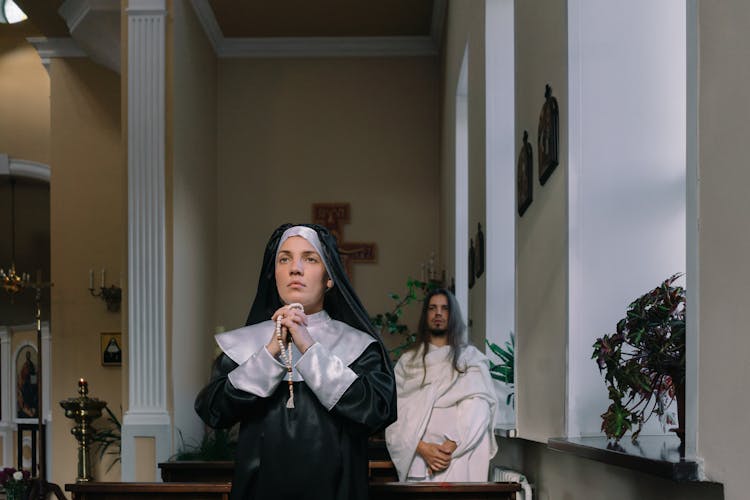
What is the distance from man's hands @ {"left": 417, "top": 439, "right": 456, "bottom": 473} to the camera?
5.56 meters

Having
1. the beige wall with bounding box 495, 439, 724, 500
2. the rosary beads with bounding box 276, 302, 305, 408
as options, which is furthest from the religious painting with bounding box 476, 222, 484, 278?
the rosary beads with bounding box 276, 302, 305, 408

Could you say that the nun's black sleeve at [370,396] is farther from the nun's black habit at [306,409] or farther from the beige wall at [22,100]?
the beige wall at [22,100]

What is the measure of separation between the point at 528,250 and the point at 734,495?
2645mm

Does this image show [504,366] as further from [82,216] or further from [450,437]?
[82,216]

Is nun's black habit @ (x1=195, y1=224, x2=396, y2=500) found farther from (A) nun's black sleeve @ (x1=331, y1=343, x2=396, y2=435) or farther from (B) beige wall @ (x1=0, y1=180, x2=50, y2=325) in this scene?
(B) beige wall @ (x1=0, y1=180, x2=50, y2=325)

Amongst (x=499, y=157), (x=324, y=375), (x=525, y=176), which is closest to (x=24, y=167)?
(x=499, y=157)

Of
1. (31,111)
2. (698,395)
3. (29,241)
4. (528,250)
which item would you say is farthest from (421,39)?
(698,395)

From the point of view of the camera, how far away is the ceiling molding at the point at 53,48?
481 inches

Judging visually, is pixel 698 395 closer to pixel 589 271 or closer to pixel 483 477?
pixel 589 271

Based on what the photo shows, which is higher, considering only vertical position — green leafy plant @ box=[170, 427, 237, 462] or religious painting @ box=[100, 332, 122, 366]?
religious painting @ box=[100, 332, 122, 366]

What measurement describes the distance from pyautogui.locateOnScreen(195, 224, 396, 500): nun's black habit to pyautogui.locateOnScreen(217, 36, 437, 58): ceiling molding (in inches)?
363

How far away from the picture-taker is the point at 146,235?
9188mm

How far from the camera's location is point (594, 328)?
369 centimetres

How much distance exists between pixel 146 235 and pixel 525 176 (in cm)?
515
